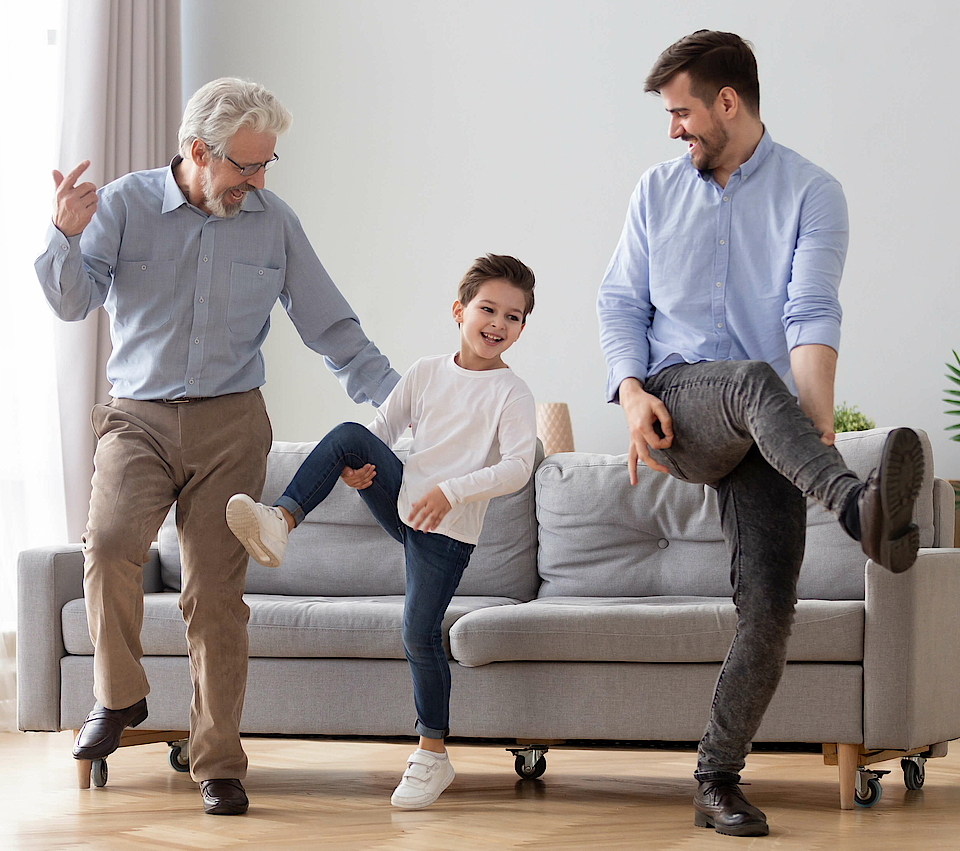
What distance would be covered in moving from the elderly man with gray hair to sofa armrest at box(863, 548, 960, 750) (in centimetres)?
130

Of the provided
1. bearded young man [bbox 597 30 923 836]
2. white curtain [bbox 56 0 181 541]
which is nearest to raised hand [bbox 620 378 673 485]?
bearded young man [bbox 597 30 923 836]

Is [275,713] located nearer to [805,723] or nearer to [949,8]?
[805,723]

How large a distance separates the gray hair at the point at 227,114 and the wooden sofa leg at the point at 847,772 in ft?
5.71

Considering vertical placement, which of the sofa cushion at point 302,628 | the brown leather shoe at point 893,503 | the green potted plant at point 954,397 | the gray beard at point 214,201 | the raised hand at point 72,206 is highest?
the gray beard at point 214,201

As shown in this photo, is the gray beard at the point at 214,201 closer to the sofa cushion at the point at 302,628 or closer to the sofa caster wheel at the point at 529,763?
the sofa cushion at the point at 302,628

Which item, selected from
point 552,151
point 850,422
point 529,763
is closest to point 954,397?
point 850,422

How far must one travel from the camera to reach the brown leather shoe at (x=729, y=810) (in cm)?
196

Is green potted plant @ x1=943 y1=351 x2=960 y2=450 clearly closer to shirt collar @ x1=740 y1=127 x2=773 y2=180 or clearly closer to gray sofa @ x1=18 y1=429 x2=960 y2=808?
gray sofa @ x1=18 y1=429 x2=960 y2=808

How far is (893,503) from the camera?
1542 millimetres

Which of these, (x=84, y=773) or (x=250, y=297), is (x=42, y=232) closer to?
(x=250, y=297)

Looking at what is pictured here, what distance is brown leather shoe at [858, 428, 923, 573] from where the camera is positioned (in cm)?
153

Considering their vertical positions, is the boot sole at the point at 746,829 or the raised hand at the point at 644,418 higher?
the raised hand at the point at 644,418

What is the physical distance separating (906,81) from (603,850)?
118 inches

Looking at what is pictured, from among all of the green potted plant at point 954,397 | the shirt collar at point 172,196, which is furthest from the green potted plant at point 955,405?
the shirt collar at point 172,196
